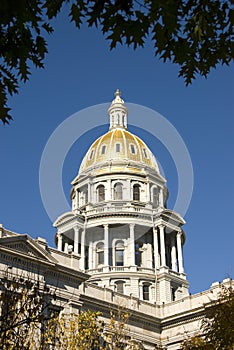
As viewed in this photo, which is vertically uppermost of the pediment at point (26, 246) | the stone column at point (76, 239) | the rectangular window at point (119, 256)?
the stone column at point (76, 239)

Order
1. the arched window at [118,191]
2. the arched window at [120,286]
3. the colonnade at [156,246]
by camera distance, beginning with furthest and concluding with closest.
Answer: the arched window at [118,191] → the colonnade at [156,246] → the arched window at [120,286]

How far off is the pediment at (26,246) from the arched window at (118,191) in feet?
121

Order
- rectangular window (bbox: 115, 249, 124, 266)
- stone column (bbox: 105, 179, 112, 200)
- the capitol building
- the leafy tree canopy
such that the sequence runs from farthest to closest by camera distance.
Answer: stone column (bbox: 105, 179, 112, 200) → rectangular window (bbox: 115, 249, 124, 266) → the capitol building → the leafy tree canopy

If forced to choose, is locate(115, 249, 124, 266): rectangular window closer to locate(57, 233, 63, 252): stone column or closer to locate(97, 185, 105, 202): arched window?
locate(57, 233, 63, 252): stone column

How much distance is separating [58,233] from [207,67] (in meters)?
70.3

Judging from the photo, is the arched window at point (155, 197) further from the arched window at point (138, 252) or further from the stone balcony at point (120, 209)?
the arched window at point (138, 252)

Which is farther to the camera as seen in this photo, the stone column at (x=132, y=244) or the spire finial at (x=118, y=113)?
the spire finial at (x=118, y=113)

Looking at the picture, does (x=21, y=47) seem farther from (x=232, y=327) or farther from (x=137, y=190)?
(x=137, y=190)

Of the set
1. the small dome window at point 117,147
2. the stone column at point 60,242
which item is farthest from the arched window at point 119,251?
the small dome window at point 117,147

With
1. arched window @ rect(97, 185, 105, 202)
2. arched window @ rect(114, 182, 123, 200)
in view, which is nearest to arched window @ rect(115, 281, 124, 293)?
arched window @ rect(114, 182, 123, 200)

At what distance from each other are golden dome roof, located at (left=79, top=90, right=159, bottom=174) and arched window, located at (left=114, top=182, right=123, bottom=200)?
2479mm

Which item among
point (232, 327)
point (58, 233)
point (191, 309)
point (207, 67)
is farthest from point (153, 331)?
point (207, 67)

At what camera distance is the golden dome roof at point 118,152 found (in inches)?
3199

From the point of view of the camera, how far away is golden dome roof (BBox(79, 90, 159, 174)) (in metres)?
81.2
